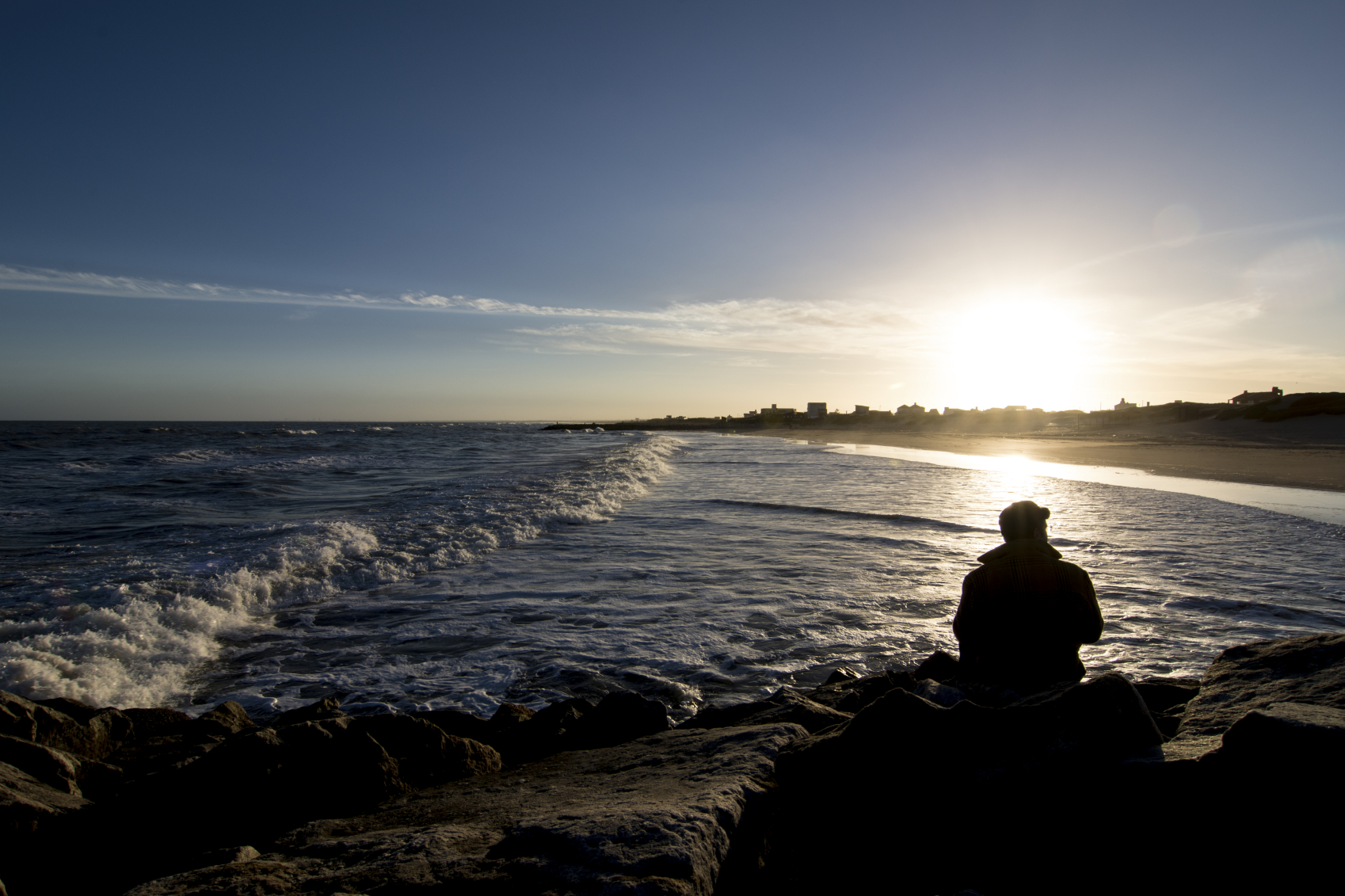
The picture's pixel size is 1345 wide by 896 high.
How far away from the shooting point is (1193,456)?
91.1 feet

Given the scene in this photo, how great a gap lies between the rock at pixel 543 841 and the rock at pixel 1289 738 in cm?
163

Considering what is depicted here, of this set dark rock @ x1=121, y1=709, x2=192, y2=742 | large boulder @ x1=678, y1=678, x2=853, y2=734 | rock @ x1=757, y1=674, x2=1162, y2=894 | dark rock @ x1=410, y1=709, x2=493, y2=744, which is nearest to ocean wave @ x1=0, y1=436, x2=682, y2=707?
dark rock @ x1=121, y1=709, x2=192, y2=742

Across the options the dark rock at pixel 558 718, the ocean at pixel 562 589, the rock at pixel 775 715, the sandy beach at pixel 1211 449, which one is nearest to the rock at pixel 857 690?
the rock at pixel 775 715

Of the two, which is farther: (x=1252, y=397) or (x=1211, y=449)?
(x=1252, y=397)

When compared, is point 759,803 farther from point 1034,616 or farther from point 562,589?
point 562,589

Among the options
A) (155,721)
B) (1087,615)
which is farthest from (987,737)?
(155,721)

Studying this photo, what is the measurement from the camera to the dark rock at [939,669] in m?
4.60

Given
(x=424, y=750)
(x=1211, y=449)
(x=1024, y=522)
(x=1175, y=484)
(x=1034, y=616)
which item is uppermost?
(x=1211, y=449)

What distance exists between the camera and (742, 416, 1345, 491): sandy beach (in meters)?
20.8

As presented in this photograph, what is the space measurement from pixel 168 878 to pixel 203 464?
99.6 ft

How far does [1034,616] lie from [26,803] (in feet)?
15.7

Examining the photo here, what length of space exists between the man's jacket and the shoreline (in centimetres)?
1937

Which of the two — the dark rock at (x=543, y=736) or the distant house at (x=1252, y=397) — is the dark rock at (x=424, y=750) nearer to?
Answer: the dark rock at (x=543, y=736)

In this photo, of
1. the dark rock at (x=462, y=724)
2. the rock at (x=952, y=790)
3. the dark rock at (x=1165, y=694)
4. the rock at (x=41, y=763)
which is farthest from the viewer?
the dark rock at (x=462, y=724)
